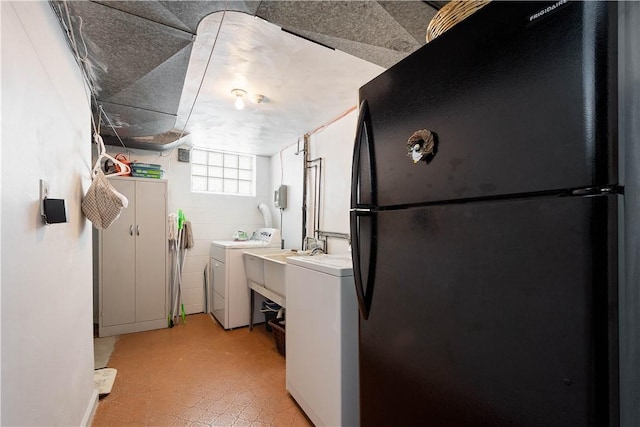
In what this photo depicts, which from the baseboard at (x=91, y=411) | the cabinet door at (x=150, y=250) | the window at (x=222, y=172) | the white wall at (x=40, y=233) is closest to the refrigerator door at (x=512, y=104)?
the white wall at (x=40, y=233)

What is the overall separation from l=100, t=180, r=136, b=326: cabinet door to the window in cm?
99

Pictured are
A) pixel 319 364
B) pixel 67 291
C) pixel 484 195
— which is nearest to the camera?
pixel 484 195

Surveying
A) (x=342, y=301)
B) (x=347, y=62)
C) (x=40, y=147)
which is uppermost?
(x=347, y=62)

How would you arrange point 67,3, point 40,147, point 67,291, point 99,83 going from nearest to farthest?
1. point 40,147
2. point 67,3
3. point 67,291
4. point 99,83

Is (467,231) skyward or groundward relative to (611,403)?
skyward

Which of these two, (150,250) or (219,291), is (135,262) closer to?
(150,250)

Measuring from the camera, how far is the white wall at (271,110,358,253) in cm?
275

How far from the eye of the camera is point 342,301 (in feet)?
4.77

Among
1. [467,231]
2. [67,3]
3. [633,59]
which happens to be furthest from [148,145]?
[633,59]

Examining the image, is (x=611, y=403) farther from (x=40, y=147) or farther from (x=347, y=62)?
(x=347, y=62)

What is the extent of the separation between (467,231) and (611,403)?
397 mm

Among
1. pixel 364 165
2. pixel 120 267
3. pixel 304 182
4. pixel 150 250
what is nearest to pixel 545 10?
pixel 364 165

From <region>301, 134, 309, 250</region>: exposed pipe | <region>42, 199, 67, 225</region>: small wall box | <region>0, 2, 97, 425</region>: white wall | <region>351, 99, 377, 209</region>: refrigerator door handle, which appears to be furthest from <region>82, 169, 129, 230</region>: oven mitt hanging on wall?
<region>301, 134, 309, 250</region>: exposed pipe

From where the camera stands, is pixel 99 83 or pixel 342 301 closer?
pixel 342 301
